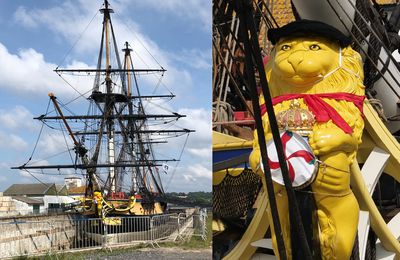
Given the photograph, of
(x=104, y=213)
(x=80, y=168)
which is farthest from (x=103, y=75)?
(x=104, y=213)

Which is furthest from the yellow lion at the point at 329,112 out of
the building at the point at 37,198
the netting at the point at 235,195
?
the building at the point at 37,198

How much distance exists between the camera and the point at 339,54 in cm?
144

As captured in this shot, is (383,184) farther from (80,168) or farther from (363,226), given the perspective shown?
(80,168)

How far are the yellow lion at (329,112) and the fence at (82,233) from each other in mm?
5314

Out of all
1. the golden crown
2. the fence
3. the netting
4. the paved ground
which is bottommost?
the paved ground

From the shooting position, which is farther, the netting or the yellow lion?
the netting

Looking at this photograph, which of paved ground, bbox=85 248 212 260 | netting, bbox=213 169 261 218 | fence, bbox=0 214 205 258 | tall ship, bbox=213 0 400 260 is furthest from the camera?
fence, bbox=0 214 205 258

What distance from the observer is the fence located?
6.64m

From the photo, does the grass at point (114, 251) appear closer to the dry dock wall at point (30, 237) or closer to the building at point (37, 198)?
the dry dock wall at point (30, 237)

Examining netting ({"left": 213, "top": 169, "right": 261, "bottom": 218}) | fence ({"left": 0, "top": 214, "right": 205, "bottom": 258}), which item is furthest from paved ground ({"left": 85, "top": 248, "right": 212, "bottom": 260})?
netting ({"left": 213, "top": 169, "right": 261, "bottom": 218})

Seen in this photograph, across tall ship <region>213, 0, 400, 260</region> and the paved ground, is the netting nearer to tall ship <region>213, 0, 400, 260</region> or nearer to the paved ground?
tall ship <region>213, 0, 400, 260</region>

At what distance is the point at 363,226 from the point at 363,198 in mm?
94

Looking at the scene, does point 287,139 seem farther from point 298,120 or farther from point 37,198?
point 37,198

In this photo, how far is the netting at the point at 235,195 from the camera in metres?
2.03
